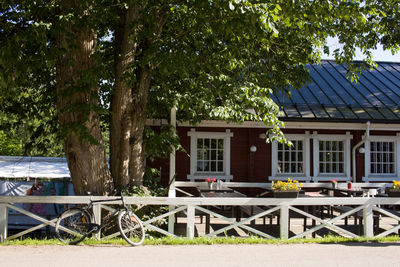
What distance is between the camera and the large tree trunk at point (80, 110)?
→ 23.6 ft

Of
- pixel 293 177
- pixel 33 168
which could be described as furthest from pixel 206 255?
pixel 33 168

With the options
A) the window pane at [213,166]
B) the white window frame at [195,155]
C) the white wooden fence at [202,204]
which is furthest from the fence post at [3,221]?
the window pane at [213,166]

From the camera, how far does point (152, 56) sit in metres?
7.67

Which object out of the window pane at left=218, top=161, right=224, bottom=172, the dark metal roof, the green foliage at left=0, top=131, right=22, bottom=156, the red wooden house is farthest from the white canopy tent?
the green foliage at left=0, top=131, right=22, bottom=156

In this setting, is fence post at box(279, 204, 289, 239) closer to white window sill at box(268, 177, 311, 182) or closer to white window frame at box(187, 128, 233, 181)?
white window frame at box(187, 128, 233, 181)

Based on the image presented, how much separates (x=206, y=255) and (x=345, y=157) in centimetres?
878

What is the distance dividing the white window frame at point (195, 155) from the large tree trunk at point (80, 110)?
5218 mm

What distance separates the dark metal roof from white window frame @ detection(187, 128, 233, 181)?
2154mm

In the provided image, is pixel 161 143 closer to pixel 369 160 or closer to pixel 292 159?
pixel 292 159

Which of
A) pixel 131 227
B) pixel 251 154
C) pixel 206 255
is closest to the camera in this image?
pixel 206 255

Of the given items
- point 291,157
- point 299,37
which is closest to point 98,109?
point 299,37

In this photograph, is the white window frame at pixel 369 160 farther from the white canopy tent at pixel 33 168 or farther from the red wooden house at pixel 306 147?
the white canopy tent at pixel 33 168

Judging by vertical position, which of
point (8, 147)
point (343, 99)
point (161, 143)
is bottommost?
point (8, 147)

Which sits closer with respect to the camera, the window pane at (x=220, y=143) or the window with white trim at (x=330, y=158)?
the window pane at (x=220, y=143)
